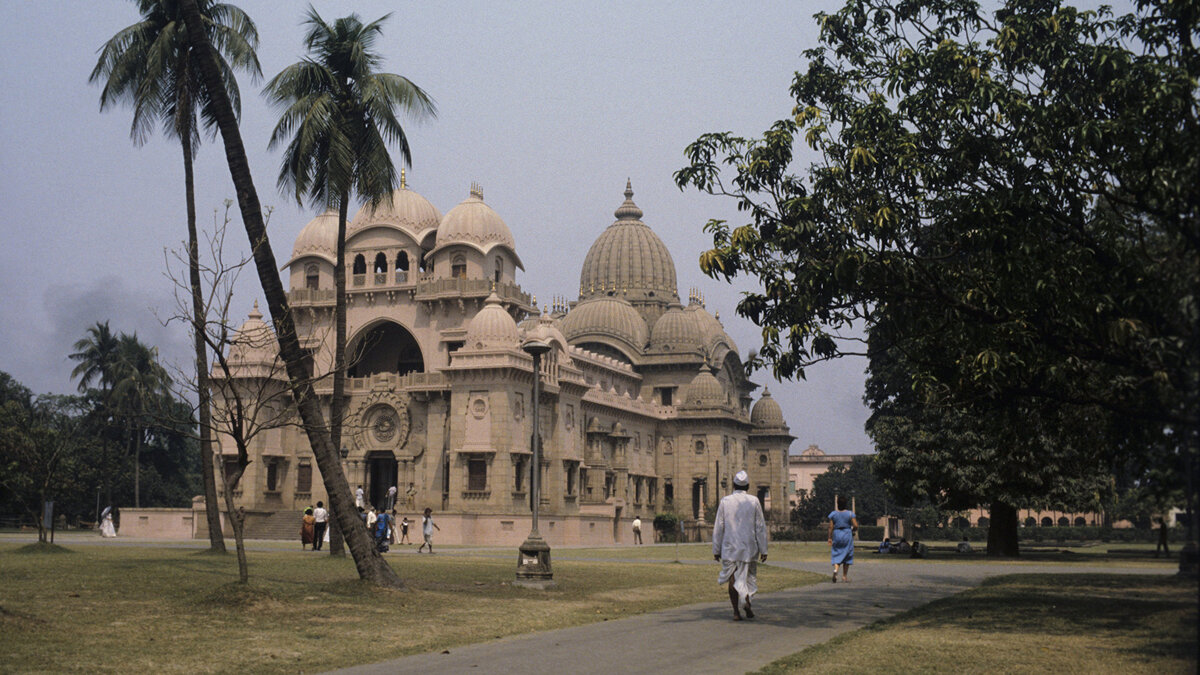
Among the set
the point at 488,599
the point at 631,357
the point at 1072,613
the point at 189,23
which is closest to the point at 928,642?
the point at 1072,613

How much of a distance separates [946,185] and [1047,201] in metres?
1.73

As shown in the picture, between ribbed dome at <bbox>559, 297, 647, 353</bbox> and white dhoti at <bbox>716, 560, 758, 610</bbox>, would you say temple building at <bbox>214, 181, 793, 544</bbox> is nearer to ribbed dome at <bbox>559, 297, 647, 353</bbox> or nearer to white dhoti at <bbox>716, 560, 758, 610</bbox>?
ribbed dome at <bbox>559, 297, 647, 353</bbox>

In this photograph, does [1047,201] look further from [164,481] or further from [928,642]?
[164,481]

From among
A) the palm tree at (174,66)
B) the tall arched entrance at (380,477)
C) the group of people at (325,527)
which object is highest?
the palm tree at (174,66)

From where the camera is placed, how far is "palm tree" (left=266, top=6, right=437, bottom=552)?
25.7 meters

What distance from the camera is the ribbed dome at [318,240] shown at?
58062 mm

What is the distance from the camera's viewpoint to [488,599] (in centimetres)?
1773

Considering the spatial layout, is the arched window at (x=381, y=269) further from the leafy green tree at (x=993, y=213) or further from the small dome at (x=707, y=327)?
the leafy green tree at (x=993, y=213)

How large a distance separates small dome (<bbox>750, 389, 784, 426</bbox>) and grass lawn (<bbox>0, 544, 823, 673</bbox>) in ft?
208

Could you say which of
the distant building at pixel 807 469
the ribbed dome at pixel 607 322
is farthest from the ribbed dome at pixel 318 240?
the distant building at pixel 807 469

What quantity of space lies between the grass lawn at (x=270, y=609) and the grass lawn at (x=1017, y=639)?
4.14m

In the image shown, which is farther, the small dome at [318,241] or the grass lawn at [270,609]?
the small dome at [318,241]

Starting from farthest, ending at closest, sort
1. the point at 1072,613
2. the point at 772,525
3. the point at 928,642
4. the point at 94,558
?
the point at 772,525
the point at 94,558
the point at 1072,613
the point at 928,642

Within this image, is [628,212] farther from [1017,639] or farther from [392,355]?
[1017,639]
